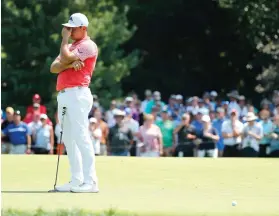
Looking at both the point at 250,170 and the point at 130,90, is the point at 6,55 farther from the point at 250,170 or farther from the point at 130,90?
the point at 250,170

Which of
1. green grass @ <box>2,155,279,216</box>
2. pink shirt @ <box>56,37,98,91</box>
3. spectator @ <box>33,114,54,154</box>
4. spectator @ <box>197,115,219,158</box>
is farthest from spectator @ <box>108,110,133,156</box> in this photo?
pink shirt @ <box>56,37,98,91</box>

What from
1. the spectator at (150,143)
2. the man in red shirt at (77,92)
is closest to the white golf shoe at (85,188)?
the man in red shirt at (77,92)

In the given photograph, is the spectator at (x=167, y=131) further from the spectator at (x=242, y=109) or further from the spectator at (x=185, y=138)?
the spectator at (x=242, y=109)

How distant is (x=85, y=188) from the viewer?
42.4 ft

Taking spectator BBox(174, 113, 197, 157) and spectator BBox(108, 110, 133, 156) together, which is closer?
spectator BBox(108, 110, 133, 156)

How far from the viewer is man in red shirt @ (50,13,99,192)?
42.2 feet

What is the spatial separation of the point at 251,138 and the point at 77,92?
11.1 meters

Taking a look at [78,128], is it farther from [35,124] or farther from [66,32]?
[35,124]

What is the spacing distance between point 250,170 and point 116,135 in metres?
7.77

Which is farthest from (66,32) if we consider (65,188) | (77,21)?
(65,188)

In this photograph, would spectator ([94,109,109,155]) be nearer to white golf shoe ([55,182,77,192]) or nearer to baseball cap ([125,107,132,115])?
baseball cap ([125,107,132,115])

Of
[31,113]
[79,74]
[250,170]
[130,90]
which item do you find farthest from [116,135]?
[130,90]

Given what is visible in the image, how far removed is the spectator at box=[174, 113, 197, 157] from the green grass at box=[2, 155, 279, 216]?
17.2 feet

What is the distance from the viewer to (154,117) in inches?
1000
